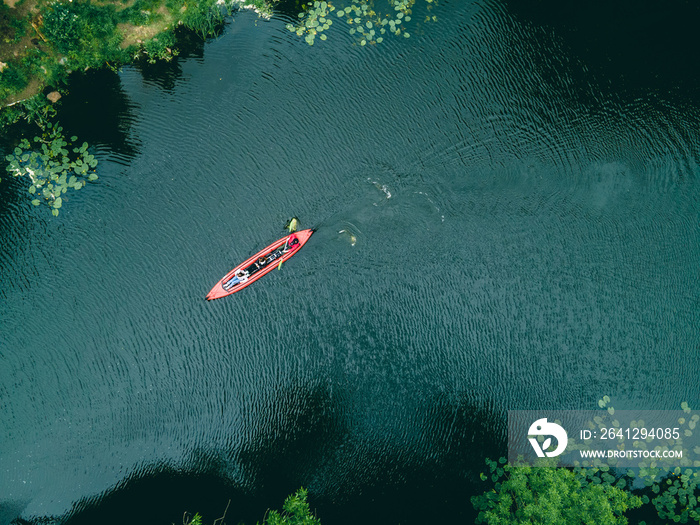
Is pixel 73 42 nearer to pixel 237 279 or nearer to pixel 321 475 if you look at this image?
pixel 237 279

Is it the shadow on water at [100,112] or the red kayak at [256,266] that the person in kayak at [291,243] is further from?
the shadow on water at [100,112]

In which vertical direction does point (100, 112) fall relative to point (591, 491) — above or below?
above

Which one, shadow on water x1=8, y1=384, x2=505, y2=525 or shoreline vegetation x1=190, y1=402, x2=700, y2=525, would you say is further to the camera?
shadow on water x1=8, y1=384, x2=505, y2=525

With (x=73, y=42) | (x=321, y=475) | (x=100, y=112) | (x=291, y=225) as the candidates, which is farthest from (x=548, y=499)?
(x=73, y=42)

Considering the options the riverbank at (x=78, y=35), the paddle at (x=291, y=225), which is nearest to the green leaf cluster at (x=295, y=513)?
the paddle at (x=291, y=225)

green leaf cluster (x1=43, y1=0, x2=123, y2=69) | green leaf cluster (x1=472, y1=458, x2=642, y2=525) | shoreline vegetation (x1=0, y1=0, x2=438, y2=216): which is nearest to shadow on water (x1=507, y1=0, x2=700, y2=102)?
shoreline vegetation (x1=0, y1=0, x2=438, y2=216)

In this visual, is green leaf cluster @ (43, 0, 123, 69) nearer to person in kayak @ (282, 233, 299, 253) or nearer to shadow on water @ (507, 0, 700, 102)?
person in kayak @ (282, 233, 299, 253)
